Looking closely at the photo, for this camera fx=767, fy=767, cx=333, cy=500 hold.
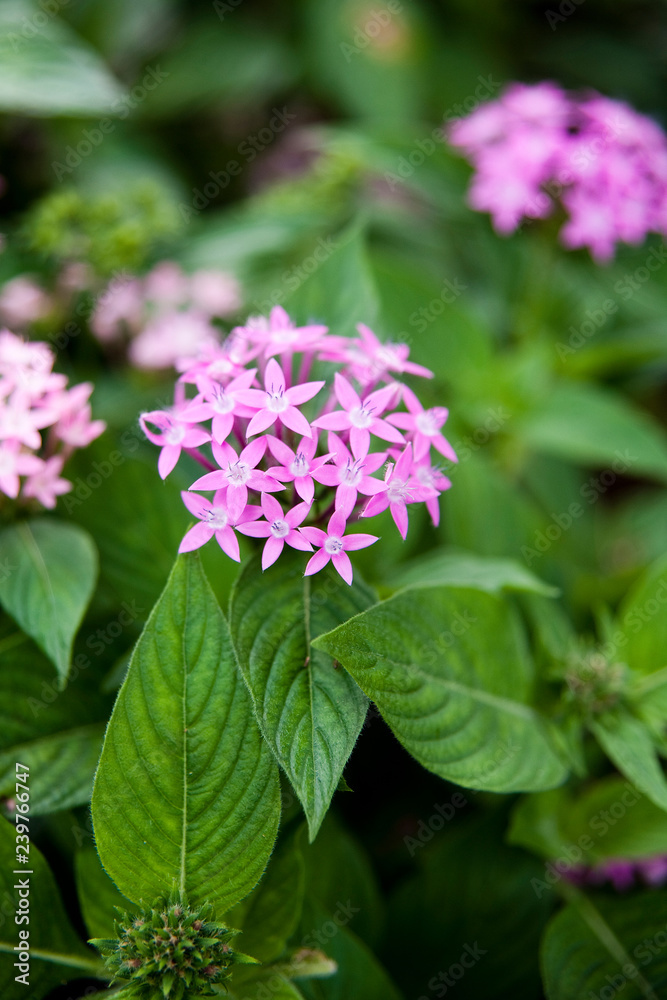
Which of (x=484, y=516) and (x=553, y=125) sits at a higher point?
(x=553, y=125)

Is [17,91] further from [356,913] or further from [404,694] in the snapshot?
[356,913]

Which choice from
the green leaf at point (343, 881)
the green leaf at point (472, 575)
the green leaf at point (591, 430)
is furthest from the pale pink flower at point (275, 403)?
the green leaf at point (591, 430)

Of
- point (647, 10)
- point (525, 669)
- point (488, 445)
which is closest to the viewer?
point (525, 669)

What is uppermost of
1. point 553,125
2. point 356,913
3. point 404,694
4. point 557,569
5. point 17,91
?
point 553,125

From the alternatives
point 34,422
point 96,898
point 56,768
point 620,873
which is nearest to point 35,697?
point 56,768

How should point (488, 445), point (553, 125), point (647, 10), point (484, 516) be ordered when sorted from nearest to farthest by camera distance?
1. point (484, 516)
2. point (553, 125)
3. point (488, 445)
4. point (647, 10)

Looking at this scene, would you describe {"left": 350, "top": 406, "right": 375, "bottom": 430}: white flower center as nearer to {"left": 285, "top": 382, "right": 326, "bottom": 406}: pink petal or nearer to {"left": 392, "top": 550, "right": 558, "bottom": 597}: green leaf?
{"left": 285, "top": 382, "right": 326, "bottom": 406}: pink petal

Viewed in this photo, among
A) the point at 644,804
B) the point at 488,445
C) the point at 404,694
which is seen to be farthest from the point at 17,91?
the point at 644,804
